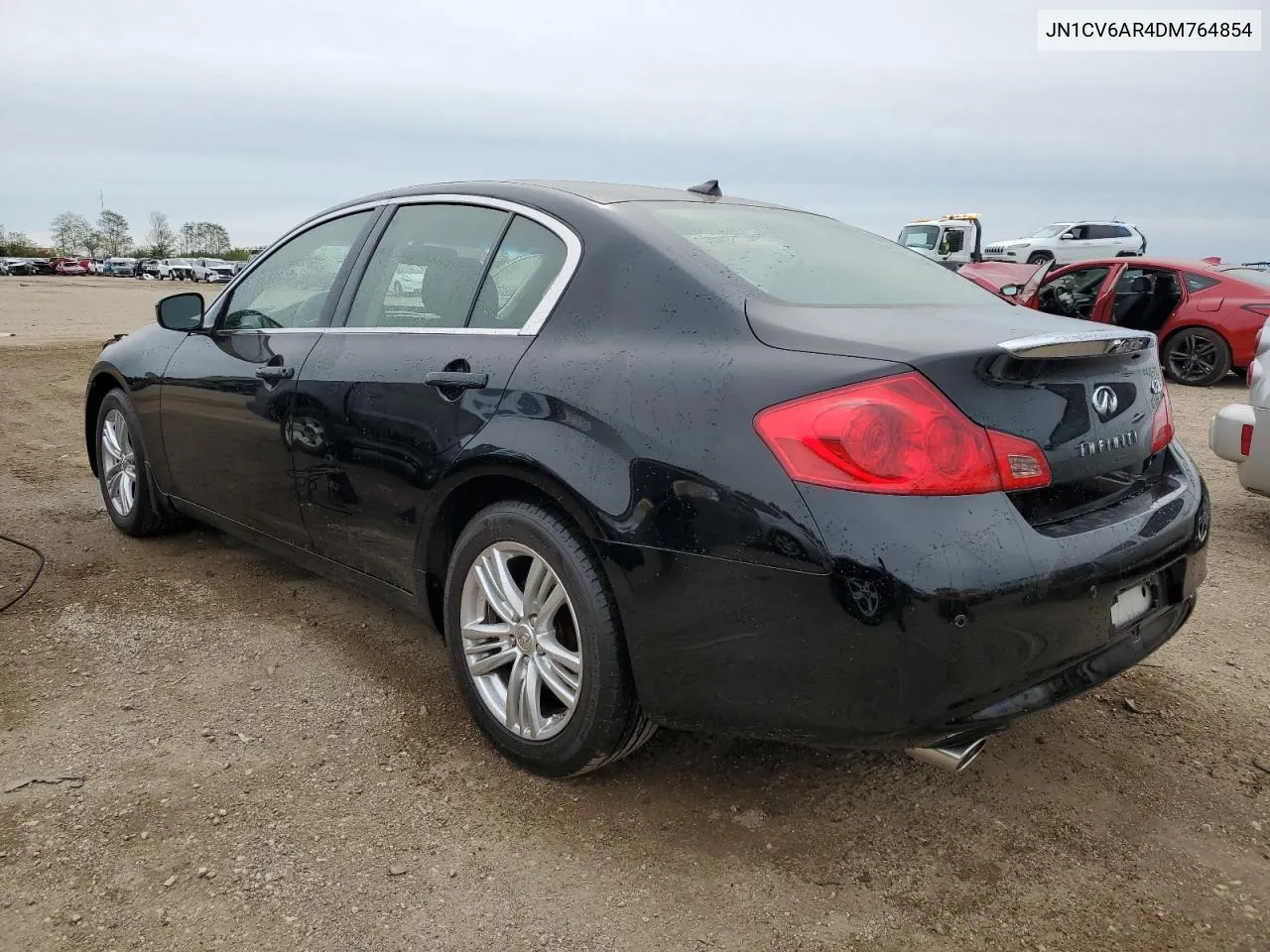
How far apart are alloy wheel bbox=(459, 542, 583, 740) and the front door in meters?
1.00

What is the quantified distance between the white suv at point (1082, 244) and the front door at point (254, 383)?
26766 millimetres

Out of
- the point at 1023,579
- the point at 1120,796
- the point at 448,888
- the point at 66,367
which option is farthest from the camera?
the point at 66,367

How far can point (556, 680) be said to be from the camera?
2.53 meters

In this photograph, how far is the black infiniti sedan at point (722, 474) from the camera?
2.01 m

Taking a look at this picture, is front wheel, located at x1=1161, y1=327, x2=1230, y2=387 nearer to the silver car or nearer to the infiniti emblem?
the silver car

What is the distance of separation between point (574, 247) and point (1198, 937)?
7.01 feet

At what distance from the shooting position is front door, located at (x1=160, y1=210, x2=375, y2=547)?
11.2ft

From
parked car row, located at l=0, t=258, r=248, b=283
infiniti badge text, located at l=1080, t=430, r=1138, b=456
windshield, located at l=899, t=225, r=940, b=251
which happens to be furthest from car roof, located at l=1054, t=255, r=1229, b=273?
parked car row, located at l=0, t=258, r=248, b=283

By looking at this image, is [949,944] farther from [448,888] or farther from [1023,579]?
[448,888]

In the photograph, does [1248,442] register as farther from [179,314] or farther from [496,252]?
[179,314]

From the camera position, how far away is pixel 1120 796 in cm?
259

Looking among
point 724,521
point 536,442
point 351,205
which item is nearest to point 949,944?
point 724,521

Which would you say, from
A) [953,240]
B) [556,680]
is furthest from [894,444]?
[953,240]

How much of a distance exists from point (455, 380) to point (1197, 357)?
416 inches
